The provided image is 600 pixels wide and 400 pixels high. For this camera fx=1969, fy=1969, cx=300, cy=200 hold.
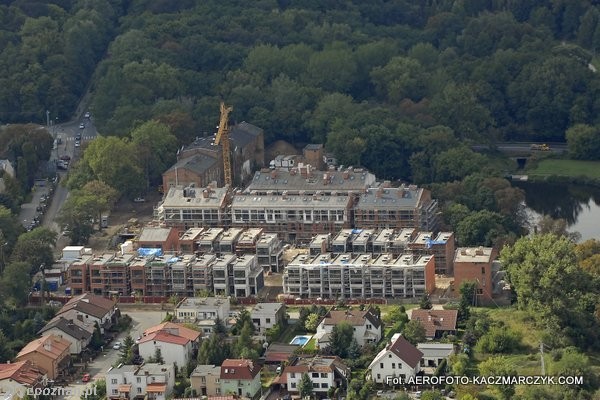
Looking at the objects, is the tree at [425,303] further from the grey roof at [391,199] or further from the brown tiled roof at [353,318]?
the grey roof at [391,199]

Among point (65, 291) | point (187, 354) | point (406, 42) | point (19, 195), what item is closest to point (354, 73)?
point (406, 42)

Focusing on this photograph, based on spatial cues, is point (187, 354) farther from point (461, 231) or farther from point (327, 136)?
point (327, 136)

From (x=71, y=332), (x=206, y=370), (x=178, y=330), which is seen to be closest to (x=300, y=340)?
(x=178, y=330)

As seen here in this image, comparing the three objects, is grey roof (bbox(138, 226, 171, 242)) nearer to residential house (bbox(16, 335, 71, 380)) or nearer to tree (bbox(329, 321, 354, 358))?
residential house (bbox(16, 335, 71, 380))

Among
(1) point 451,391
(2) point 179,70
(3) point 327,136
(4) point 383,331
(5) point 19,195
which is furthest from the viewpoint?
(2) point 179,70

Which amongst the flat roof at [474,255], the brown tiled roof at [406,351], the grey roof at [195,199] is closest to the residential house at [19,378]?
the brown tiled roof at [406,351]

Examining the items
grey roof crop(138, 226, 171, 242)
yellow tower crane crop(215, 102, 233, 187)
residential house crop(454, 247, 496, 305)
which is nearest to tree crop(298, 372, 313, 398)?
residential house crop(454, 247, 496, 305)

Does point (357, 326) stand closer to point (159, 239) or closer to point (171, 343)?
point (171, 343)
